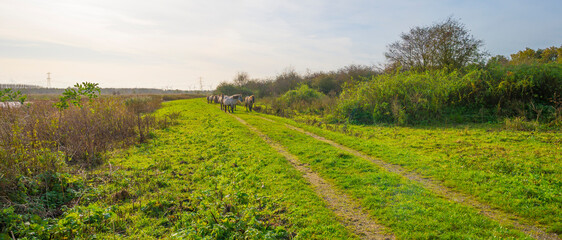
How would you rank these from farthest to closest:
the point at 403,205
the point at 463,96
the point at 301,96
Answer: the point at 301,96, the point at 463,96, the point at 403,205

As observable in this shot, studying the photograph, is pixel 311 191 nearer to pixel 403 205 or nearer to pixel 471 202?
pixel 403 205

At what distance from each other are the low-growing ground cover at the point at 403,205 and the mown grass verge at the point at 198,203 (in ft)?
2.95

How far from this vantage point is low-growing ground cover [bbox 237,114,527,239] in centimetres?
407

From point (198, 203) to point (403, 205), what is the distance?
429cm

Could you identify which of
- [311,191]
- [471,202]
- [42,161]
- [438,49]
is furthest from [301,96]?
[42,161]

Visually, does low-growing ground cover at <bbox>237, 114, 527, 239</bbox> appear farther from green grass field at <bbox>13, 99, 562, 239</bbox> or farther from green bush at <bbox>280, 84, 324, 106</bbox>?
green bush at <bbox>280, 84, 324, 106</bbox>

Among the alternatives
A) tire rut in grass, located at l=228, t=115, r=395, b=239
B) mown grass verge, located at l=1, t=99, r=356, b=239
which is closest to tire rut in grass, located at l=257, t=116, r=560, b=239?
tire rut in grass, located at l=228, t=115, r=395, b=239

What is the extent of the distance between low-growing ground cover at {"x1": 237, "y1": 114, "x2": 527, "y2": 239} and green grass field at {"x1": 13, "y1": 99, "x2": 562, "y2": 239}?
2 cm

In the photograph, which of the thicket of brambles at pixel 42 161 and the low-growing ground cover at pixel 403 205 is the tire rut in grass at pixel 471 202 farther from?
the thicket of brambles at pixel 42 161

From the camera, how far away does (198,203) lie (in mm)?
5746

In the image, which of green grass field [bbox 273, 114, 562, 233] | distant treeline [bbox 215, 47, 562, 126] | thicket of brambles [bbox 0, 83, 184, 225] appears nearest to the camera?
green grass field [bbox 273, 114, 562, 233]

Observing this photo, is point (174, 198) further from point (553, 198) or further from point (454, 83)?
point (454, 83)

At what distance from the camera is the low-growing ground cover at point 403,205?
13.4ft

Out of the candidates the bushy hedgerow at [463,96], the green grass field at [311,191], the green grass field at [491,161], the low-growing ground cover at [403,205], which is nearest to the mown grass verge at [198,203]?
the green grass field at [311,191]
